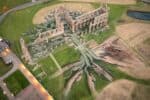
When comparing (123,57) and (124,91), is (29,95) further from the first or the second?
(123,57)

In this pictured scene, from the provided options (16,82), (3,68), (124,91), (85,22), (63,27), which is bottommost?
(124,91)

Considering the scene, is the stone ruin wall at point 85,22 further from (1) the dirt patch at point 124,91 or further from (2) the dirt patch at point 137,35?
(1) the dirt patch at point 124,91

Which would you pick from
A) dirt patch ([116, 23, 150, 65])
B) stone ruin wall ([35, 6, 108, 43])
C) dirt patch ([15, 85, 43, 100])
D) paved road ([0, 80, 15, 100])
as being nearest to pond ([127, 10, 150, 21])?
dirt patch ([116, 23, 150, 65])

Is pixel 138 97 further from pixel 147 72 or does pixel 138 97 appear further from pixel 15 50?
pixel 15 50

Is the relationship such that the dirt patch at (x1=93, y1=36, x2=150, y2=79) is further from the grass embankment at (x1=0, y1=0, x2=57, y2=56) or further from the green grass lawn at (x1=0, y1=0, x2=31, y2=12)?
the green grass lawn at (x1=0, y1=0, x2=31, y2=12)

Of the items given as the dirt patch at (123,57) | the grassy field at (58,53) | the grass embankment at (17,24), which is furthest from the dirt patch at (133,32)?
the grass embankment at (17,24)

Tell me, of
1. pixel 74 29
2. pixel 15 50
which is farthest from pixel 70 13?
pixel 15 50

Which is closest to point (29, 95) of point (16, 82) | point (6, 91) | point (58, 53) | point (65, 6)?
point (16, 82)

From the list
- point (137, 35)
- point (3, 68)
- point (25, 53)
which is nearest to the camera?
point (3, 68)
